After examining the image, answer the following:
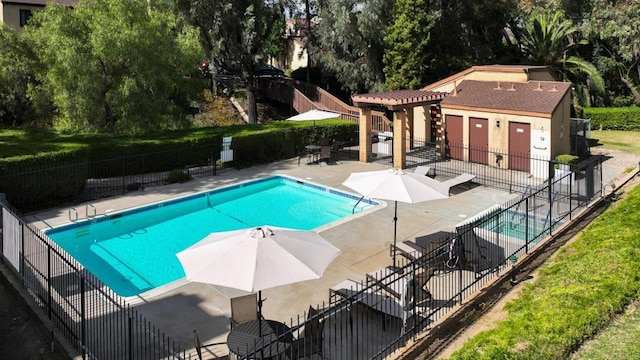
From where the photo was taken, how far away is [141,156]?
2227 centimetres

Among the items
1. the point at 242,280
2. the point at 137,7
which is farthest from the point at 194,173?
the point at 242,280

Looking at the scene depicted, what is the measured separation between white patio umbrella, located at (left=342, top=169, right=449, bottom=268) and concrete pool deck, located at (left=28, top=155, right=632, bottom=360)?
191cm

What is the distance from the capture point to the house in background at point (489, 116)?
23156 mm

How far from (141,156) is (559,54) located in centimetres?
2871

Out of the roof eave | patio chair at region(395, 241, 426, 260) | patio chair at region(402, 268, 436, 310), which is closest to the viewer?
patio chair at region(402, 268, 436, 310)

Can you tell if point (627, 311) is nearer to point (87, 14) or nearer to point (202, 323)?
point (202, 323)

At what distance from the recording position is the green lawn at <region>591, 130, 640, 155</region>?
2788 centimetres

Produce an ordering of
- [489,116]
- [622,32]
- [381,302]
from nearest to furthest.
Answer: [381,302] → [489,116] → [622,32]

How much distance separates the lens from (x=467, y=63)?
3709cm

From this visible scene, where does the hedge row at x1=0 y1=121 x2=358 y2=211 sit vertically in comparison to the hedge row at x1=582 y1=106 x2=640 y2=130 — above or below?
below

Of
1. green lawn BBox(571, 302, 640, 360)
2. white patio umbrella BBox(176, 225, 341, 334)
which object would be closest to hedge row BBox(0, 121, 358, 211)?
white patio umbrella BBox(176, 225, 341, 334)

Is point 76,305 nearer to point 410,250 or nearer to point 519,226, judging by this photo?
point 410,250

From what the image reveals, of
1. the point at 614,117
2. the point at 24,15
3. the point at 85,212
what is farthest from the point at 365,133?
the point at 24,15

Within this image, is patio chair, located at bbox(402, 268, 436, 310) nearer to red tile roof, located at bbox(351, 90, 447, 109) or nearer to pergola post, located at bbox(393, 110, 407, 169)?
pergola post, located at bbox(393, 110, 407, 169)
